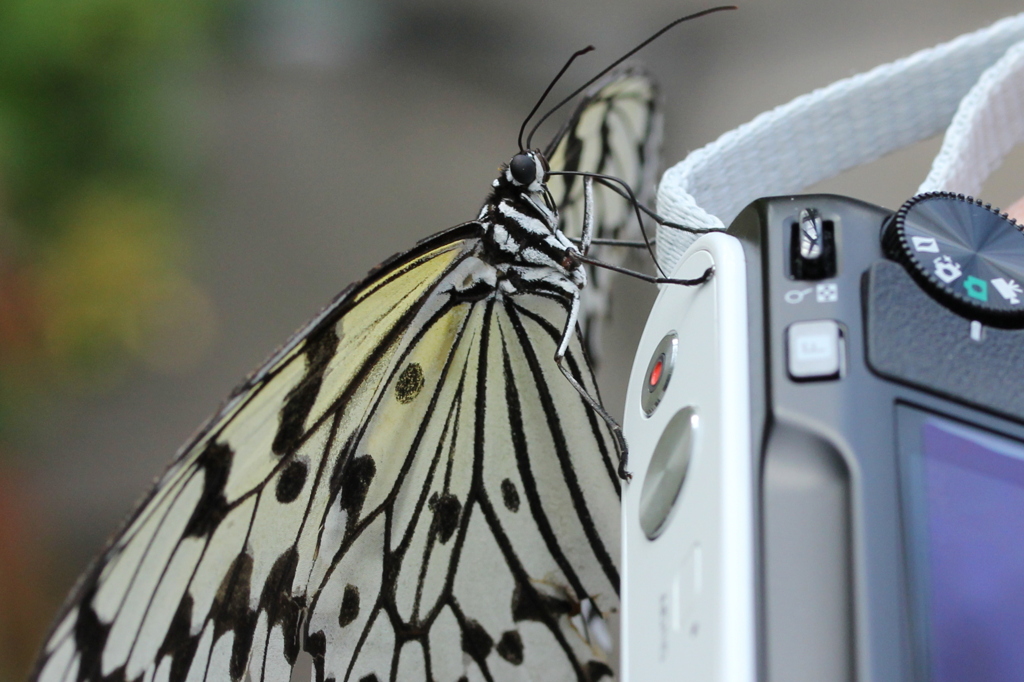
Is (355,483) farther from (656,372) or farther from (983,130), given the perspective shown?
(983,130)

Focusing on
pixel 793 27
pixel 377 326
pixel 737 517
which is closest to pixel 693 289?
pixel 737 517

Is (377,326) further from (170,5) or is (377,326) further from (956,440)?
(170,5)

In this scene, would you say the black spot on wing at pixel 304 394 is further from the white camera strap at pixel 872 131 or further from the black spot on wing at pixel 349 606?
the white camera strap at pixel 872 131

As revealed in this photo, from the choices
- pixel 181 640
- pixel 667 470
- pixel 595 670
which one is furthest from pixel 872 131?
pixel 181 640

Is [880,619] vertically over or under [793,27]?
under

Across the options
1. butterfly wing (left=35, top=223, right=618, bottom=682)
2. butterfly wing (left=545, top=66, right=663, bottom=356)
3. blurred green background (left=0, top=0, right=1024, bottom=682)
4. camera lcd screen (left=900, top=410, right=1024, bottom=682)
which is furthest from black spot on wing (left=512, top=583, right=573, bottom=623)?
blurred green background (left=0, top=0, right=1024, bottom=682)

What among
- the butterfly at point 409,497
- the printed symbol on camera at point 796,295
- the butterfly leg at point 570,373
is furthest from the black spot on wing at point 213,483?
the printed symbol on camera at point 796,295

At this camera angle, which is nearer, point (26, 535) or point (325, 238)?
point (26, 535)
